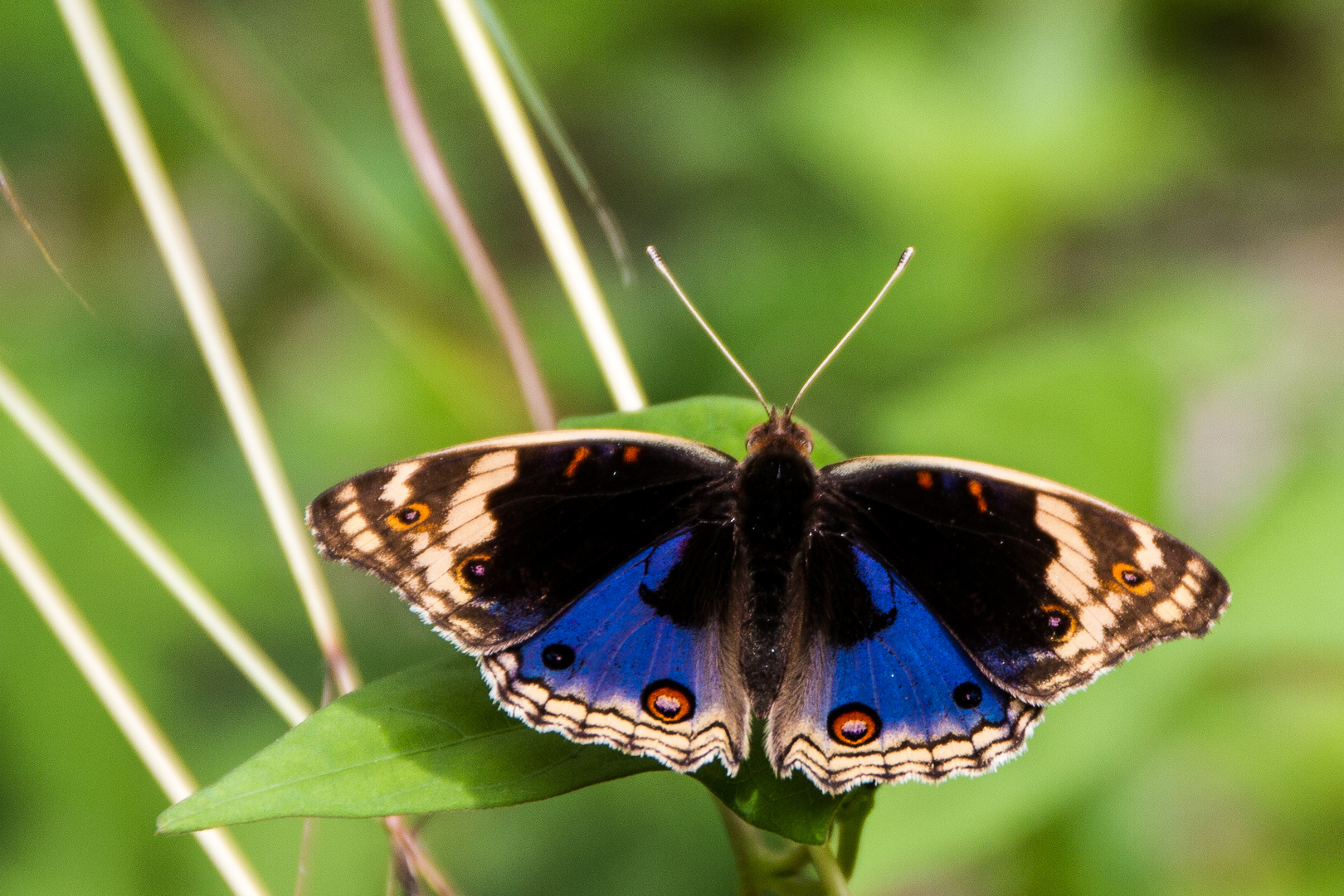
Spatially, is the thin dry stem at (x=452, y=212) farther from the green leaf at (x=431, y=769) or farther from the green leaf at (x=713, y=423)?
the green leaf at (x=431, y=769)

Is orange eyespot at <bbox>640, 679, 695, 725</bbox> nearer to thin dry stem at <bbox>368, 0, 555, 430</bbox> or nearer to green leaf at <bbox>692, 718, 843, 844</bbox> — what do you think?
green leaf at <bbox>692, 718, 843, 844</bbox>

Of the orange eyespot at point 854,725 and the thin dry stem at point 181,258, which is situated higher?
the thin dry stem at point 181,258

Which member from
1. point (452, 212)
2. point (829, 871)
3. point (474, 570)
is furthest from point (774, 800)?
point (452, 212)

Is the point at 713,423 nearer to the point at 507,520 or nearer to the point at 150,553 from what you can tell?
the point at 507,520

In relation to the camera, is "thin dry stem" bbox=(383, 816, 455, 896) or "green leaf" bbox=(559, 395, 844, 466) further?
"green leaf" bbox=(559, 395, 844, 466)

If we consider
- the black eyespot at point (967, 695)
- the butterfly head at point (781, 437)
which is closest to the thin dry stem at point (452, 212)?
the butterfly head at point (781, 437)

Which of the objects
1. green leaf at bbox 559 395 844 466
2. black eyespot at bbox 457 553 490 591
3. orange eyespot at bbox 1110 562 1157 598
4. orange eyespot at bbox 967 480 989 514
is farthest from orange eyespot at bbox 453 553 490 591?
orange eyespot at bbox 1110 562 1157 598
